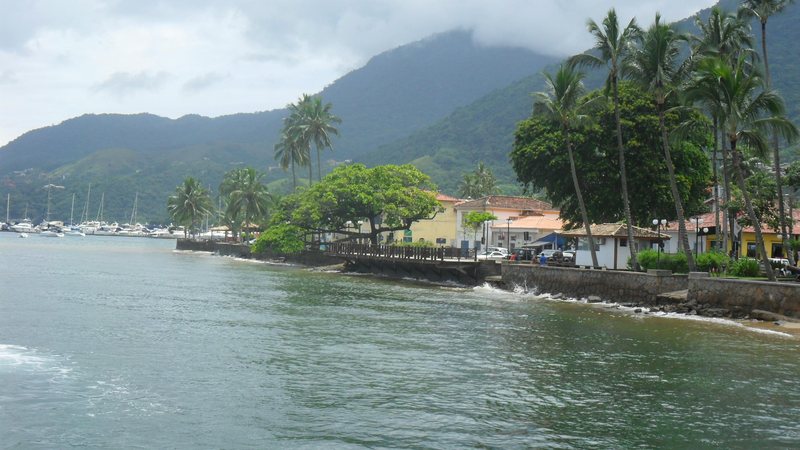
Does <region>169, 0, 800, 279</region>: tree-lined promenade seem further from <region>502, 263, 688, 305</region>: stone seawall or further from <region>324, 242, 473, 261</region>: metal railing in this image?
<region>324, 242, 473, 261</region>: metal railing

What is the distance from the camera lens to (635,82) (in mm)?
44188

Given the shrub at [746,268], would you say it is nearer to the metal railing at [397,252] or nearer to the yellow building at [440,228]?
the metal railing at [397,252]

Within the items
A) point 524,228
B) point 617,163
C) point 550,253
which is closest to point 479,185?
point 524,228

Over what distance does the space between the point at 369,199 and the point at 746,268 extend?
39.0 metres

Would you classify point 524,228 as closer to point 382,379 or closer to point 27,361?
point 382,379

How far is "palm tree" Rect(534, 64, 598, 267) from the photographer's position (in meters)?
48.7

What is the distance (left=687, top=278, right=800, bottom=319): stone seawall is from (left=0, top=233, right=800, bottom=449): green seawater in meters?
2.58

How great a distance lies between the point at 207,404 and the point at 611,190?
40006 mm

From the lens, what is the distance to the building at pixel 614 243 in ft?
167

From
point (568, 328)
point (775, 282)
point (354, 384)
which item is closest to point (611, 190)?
point (775, 282)

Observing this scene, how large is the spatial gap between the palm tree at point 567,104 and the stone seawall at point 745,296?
1141 centimetres

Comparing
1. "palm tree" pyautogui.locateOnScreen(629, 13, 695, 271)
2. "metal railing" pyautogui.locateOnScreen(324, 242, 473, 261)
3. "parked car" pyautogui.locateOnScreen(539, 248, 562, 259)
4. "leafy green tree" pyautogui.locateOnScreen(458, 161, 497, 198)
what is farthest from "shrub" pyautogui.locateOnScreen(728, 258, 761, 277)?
"leafy green tree" pyautogui.locateOnScreen(458, 161, 497, 198)

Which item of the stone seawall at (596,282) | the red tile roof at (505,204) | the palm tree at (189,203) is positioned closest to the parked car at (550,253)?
the stone seawall at (596,282)

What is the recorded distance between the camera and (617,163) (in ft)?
173
